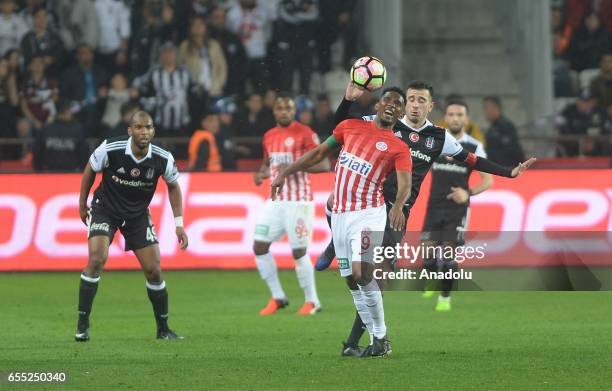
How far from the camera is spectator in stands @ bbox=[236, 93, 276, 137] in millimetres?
20641

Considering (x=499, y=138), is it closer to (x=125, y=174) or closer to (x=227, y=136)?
(x=227, y=136)

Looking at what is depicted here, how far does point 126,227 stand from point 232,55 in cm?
1027

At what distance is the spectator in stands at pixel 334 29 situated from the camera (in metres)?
22.0

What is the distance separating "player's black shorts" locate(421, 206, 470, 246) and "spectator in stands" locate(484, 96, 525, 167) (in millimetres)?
4727

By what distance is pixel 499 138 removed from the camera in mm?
19219

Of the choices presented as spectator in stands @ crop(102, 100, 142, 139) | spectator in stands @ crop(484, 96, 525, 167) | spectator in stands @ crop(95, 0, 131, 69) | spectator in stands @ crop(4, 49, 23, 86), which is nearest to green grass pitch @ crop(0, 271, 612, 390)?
spectator in stands @ crop(102, 100, 142, 139)

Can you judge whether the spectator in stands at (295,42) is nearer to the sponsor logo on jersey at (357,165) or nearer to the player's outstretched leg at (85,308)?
the player's outstretched leg at (85,308)

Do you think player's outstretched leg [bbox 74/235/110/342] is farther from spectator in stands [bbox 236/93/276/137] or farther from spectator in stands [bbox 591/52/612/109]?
spectator in stands [bbox 591/52/612/109]

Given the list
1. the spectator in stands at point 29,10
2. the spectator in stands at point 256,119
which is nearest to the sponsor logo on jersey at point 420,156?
the spectator in stands at point 256,119

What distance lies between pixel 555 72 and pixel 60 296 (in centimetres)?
1101

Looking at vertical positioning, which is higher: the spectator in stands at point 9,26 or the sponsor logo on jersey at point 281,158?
the spectator in stands at point 9,26

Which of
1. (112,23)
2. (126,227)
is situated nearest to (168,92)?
(112,23)

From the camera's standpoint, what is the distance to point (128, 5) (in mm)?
21891

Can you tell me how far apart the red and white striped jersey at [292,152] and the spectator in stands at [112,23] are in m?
8.23
